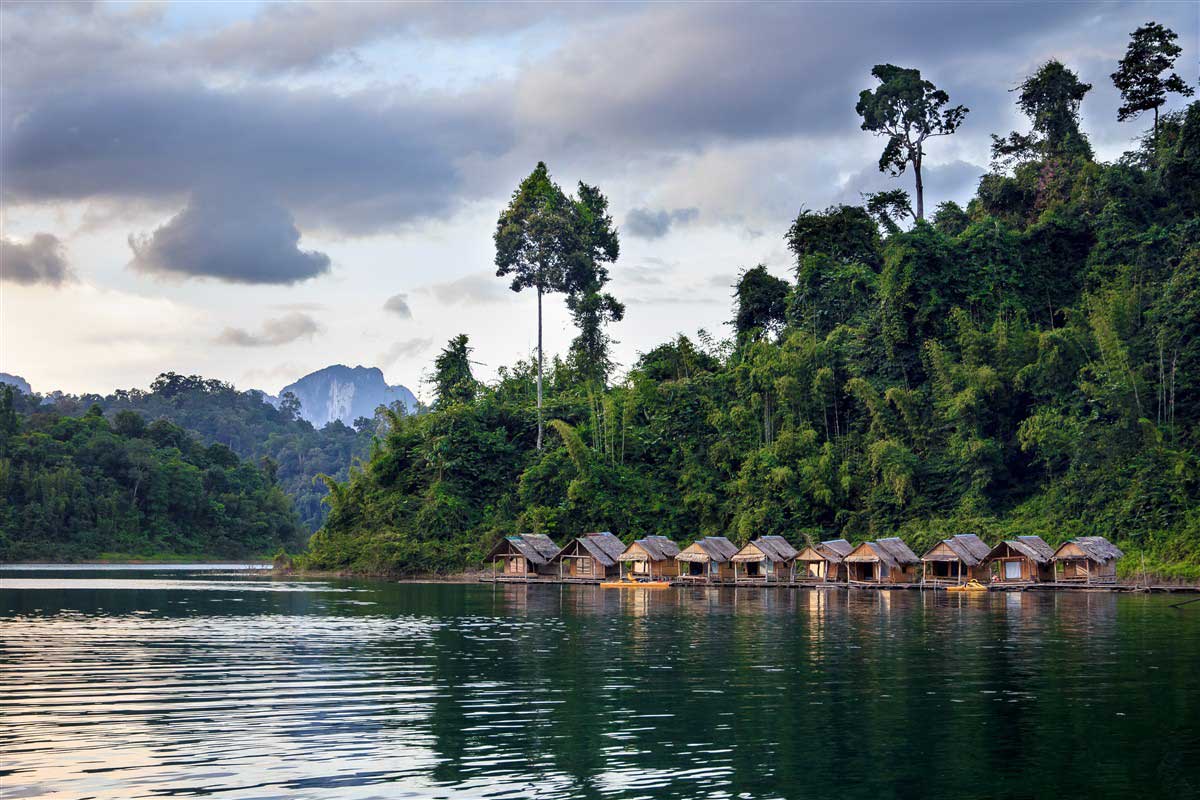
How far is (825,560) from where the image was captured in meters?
56.7

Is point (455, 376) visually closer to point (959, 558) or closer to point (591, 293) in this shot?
point (591, 293)

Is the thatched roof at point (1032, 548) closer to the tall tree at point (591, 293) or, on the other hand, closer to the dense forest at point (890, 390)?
the dense forest at point (890, 390)

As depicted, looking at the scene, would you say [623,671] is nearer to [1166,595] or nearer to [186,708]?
[186,708]

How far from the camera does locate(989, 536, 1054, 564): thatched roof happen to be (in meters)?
50.9

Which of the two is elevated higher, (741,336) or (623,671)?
(741,336)

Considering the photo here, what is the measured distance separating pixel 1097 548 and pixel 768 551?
50.1ft

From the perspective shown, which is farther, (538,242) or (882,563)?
(538,242)

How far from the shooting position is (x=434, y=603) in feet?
146

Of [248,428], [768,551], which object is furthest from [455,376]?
[248,428]

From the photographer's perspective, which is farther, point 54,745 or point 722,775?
point 54,745

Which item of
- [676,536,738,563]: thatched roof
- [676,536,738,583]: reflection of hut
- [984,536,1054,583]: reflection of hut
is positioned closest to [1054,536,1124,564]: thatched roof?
[984,536,1054,583]: reflection of hut

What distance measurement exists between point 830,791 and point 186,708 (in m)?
10.0

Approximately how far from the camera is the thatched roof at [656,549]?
61.0 m

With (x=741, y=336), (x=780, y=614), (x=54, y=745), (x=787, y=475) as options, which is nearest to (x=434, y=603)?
(x=780, y=614)
